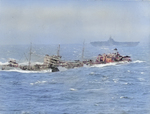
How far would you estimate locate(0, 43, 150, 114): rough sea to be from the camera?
3.75 metres

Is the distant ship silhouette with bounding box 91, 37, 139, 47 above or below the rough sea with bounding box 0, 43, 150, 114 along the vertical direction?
above

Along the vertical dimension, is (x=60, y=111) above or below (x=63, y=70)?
below

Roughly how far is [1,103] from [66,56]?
1252 millimetres

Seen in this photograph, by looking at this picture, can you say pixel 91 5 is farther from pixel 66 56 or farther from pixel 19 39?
pixel 19 39

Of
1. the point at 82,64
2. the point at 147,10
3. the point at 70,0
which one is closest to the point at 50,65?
the point at 82,64

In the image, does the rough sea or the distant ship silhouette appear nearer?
the rough sea

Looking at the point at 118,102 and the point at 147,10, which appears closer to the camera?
the point at 118,102

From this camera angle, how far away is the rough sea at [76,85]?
3.75m

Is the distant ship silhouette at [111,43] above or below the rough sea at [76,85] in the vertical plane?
above

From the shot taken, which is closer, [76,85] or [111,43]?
[76,85]

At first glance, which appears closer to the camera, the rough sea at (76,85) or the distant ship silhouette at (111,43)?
the rough sea at (76,85)

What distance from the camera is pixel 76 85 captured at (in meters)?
3.90

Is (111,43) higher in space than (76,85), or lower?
higher

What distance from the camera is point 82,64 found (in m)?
4.00
